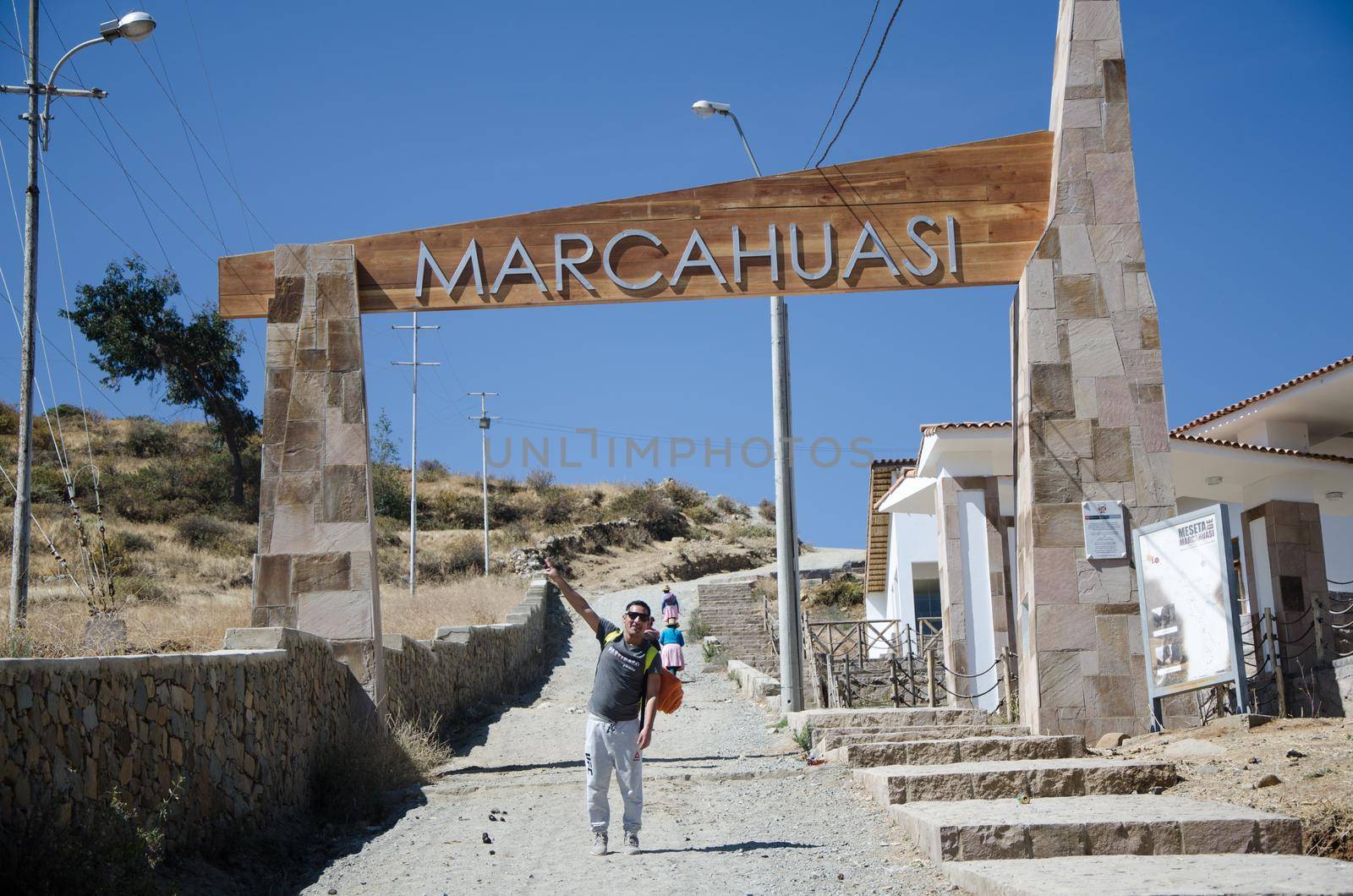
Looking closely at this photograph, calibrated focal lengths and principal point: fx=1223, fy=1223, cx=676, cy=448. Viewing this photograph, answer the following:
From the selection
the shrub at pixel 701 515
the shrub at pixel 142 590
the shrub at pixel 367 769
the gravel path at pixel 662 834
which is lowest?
the gravel path at pixel 662 834

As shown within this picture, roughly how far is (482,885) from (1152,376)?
324 inches

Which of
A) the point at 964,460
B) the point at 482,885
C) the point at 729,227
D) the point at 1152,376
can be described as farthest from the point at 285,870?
the point at 964,460

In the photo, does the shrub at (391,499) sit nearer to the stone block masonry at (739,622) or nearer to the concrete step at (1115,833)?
the stone block masonry at (739,622)

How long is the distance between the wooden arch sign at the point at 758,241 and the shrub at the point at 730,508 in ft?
172

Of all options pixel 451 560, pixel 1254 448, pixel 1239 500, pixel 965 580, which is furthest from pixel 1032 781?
pixel 451 560

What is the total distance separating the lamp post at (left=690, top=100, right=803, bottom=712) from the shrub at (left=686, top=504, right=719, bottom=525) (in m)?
43.8

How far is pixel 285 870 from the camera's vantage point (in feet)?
23.9

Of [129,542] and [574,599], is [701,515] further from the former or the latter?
[574,599]

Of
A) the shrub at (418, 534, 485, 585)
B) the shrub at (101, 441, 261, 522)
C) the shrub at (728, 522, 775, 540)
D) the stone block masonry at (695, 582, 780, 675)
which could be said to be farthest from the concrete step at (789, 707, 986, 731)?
the shrub at (728, 522, 775, 540)

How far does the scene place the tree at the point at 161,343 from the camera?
46.1 metres

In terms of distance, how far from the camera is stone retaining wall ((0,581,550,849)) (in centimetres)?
522

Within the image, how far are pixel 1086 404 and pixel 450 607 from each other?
17.7 meters

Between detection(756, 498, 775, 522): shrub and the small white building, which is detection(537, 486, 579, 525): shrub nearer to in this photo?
detection(756, 498, 775, 522): shrub

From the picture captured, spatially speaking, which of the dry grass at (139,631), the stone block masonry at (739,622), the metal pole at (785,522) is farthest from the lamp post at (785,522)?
the stone block masonry at (739,622)
